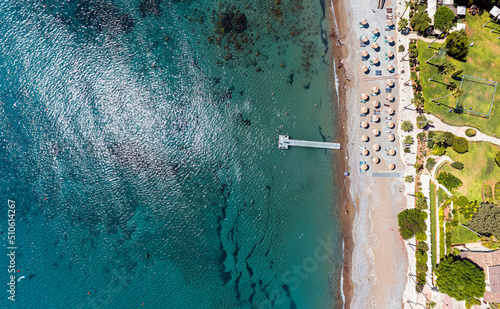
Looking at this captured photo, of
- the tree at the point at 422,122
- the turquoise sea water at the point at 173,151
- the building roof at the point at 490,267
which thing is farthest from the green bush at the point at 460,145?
the turquoise sea water at the point at 173,151

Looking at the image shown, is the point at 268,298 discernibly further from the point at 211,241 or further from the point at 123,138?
the point at 123,138

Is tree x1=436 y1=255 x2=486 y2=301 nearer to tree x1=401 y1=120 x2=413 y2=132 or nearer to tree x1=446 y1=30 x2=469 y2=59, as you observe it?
tree x1=401 y1=120 x2=413 y2=132

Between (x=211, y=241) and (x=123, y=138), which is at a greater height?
(x=123, y=138)

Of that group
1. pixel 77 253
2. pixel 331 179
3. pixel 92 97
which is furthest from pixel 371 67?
pixel 77 253

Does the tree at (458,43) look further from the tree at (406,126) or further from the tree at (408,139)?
the tree at (408,139)

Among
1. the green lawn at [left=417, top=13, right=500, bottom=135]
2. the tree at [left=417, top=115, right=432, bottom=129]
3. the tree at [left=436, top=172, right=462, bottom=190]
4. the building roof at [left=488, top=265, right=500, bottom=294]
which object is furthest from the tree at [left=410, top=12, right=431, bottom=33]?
the building roof at [left=488, top=265, right=500, bottom=294]

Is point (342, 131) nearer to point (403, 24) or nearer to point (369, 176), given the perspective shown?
point (369, 176)
